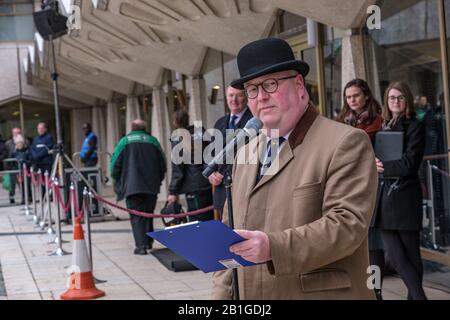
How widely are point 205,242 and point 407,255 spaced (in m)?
3.72

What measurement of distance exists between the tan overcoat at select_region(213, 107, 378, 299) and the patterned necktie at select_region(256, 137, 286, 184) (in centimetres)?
5

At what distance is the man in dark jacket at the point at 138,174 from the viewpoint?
10070 mm

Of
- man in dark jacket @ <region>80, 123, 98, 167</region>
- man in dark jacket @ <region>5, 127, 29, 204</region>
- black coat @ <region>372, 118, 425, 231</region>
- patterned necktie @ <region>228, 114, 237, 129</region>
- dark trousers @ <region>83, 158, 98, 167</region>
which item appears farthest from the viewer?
man in dark jacket @ <region>5, 127, 29, 204</region>

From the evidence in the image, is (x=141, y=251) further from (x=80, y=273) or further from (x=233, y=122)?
(x=233, y=122)

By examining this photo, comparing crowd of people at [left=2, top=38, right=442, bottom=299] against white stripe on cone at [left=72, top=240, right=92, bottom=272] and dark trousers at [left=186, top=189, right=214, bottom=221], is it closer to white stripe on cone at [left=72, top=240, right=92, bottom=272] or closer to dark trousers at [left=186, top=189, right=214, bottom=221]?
white stripe on cone at [left=72, top=240, right=92, bottom=272]

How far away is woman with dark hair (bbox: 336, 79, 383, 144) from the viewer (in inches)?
225

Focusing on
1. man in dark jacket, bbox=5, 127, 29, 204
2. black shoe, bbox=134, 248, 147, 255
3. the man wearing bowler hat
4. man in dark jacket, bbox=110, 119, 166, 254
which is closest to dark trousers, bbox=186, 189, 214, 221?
man in dark jacket, bbox=110, 119, 166, 254

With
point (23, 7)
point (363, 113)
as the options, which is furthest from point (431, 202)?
point (23, 7)

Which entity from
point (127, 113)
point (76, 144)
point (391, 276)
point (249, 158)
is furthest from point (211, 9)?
point (76, 144)

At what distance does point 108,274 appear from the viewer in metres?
8.77

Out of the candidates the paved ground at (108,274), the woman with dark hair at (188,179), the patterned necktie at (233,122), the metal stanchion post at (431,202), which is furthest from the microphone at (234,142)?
the woman with dark hair at (188,179)

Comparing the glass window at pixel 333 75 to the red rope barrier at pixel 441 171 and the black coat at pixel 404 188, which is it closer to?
the red rope barrier at pixel 441 171
